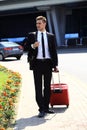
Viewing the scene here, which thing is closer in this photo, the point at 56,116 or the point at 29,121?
the point at 29,121

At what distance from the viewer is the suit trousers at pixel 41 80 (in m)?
9.45

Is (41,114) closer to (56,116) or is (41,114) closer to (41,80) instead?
(56,116)

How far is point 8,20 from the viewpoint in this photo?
7612 centimetres

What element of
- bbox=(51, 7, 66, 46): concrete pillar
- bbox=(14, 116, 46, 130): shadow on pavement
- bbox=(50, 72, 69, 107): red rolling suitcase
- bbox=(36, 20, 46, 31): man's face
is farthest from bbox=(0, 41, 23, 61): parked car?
bbox=(14, 116, 46, 130): shadow on pavement

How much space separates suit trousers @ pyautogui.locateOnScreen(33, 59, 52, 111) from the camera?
945 cm

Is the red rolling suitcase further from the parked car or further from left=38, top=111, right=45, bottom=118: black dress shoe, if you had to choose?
the parked car

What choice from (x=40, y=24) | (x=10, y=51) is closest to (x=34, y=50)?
(x=40, y=24)

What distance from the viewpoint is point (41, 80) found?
9508mm

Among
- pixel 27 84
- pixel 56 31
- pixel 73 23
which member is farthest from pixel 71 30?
pixel 27 84

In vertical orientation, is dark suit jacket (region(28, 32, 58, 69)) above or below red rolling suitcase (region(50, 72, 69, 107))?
above

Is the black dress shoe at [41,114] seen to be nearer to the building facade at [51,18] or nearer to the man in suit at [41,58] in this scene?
the man in suit at [41,58]

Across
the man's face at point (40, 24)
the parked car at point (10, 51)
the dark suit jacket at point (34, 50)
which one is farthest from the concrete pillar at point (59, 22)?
the man's face at point (40, 24)

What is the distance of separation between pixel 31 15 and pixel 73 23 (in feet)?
21.2

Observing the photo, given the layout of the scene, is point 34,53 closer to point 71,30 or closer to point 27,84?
point 27,84
